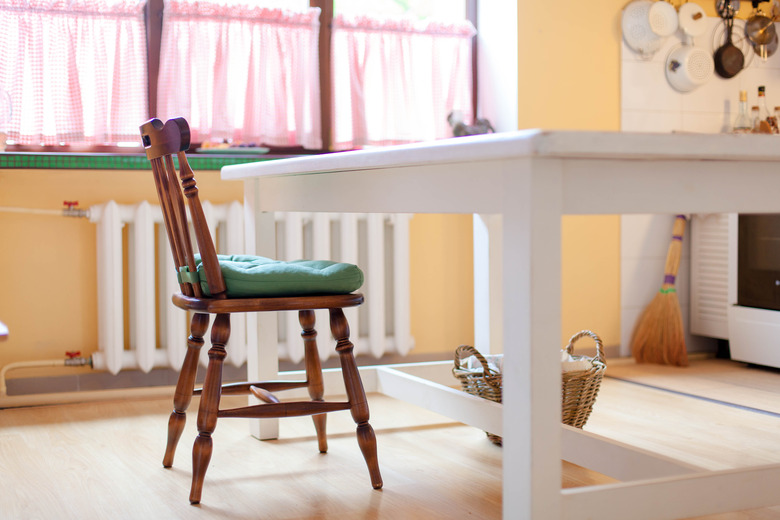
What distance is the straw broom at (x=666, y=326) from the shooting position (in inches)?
145

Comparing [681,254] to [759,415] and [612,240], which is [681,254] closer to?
[612,240]

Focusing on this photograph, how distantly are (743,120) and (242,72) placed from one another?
2224 millimetres

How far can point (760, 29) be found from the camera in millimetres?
3926

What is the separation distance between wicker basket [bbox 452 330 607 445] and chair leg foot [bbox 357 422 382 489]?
45cm

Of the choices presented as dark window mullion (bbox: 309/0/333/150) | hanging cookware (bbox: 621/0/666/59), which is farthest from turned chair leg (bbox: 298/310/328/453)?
hanging cookware (bbox: 621/0/666/59)

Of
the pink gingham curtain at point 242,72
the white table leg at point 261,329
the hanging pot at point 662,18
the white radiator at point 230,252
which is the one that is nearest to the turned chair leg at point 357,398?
the white table leg at point 261,329

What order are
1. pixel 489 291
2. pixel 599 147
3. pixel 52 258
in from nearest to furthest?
1. pixel 599 147
2. pixel 489 291
3. pixel 52 258

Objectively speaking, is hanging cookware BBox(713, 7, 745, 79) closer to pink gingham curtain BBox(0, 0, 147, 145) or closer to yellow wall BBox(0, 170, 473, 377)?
yellow wall BBox(0, 170, 473, 377)

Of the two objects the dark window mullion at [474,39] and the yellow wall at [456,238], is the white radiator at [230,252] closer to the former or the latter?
the yellow wall at [456,238]

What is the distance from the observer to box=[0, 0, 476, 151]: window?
3.04m

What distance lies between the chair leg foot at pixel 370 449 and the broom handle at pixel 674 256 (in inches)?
83.8

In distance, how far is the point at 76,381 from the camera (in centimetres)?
306

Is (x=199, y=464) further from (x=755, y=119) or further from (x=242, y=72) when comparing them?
(x=755, y=119)

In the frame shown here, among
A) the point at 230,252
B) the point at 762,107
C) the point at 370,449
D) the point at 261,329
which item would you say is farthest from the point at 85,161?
the point at 762,107
